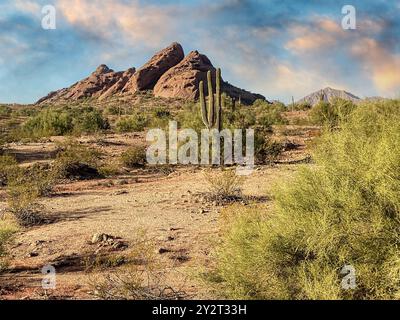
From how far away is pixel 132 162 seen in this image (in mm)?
18328

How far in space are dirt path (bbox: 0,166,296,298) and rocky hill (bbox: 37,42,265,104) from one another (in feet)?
208

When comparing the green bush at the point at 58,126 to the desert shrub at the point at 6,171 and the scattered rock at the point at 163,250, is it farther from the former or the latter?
the scattered rock at the point at 163,250

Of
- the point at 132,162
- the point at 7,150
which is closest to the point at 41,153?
the point at 7,150

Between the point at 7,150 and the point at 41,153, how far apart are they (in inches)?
75.0

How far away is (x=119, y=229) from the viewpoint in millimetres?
9086

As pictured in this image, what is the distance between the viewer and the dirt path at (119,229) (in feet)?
21.9

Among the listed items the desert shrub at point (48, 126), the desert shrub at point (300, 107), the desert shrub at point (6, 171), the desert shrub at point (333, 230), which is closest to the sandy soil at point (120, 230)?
the desert shrub at point (333, 230)

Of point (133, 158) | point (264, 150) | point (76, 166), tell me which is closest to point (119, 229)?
point (76, 166)

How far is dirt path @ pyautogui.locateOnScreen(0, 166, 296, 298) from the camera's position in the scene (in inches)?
263

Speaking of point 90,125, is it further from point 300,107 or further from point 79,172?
point 300,107

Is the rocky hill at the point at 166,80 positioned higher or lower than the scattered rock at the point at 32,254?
higher

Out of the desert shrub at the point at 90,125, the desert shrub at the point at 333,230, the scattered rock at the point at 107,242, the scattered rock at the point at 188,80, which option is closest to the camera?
the desert shrub at the point at 333,230

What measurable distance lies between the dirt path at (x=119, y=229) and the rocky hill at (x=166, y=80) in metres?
63.5

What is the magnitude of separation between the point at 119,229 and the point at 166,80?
7723 centimetres
